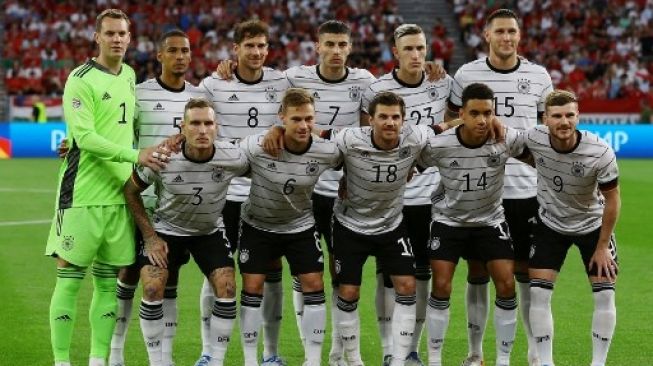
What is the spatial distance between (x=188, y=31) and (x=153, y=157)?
2581cm

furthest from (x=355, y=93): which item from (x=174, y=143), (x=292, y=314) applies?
(x=292, y=314)

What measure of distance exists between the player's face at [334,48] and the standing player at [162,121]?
97cm

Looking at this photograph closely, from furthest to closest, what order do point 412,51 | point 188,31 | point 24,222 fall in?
point 188,31 < point 24,222 < point 412,51

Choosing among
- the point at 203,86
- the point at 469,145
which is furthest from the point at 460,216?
the point at 203,86

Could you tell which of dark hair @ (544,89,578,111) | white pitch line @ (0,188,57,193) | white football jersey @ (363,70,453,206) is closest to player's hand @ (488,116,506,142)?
dark hair @ (544,89,578,111)

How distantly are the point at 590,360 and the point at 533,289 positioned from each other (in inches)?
41.0

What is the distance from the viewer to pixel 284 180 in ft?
26.1

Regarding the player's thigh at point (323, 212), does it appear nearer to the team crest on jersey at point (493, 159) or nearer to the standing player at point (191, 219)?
the standing player at point (191, 219)

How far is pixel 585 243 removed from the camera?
8.09m

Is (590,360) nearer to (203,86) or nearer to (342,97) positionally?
(342,97)

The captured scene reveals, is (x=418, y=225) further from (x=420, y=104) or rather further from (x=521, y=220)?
(x=420, y=104)

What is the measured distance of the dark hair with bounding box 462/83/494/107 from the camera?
7848 millimetres

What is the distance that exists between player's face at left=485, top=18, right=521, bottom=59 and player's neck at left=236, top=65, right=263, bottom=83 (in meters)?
1.65

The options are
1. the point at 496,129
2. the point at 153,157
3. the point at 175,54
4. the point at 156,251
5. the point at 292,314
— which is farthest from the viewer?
the point at 292,314
